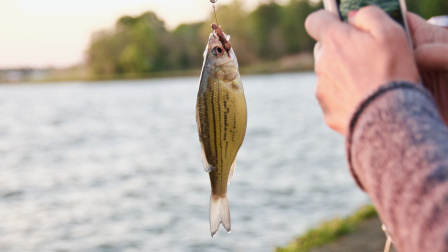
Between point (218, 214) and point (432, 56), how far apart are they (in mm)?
818

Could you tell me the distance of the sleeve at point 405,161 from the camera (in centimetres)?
95

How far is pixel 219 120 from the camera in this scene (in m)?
1.74

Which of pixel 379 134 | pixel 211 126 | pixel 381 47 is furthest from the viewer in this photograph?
pixel 211 126

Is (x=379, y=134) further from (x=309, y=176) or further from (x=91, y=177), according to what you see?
(x=91, y=177)

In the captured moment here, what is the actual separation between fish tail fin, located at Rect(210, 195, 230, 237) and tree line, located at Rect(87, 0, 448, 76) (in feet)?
124

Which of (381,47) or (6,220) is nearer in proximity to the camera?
(381,47)

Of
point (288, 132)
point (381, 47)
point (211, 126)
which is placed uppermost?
point (381, 47)

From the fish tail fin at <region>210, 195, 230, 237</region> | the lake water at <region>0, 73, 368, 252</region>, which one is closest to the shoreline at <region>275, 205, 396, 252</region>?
the lake water at <region>0, 73, 368, 252</region>

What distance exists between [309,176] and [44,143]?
17.1 m

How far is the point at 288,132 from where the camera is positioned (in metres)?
28.5

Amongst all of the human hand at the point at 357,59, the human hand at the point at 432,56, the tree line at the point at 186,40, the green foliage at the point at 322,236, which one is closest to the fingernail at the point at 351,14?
the human hand at the point at 357,59

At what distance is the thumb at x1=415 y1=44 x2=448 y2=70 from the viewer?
1280 mm

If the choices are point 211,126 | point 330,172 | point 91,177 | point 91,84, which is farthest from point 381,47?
point 91,84

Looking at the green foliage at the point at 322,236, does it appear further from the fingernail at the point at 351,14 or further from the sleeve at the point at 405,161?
the sleeve at the point at 405,161
